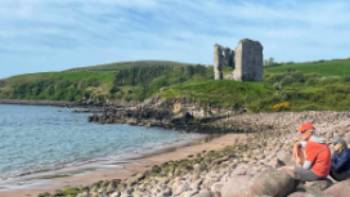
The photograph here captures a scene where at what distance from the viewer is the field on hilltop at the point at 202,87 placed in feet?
230

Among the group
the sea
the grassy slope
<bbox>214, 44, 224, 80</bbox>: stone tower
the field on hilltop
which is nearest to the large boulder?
the sea

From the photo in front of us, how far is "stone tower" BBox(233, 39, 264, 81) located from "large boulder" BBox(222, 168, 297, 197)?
3208 inches

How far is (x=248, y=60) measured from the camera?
303 feet

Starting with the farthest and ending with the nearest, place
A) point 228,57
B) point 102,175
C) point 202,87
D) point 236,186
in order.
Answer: point 228,57 < point 202,87 < point 102,175 < point 236,186

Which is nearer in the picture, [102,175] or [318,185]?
[318,185]

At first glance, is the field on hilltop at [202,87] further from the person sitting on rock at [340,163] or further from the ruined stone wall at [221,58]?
the person sitting on rock at [340,163]

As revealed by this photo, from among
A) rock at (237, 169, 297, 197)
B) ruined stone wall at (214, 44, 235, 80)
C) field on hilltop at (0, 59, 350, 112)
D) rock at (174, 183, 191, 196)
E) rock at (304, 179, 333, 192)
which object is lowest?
rock at (174, 183, 191, 196)

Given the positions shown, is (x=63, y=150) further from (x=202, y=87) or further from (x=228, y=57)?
(x=228, y=57)

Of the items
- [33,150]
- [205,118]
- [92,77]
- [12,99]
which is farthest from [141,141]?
[12,99]

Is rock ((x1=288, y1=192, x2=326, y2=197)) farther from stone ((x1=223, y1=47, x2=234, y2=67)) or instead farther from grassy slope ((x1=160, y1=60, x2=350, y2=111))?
stone ((x1=223, y1=47, x2=234, y2=67))

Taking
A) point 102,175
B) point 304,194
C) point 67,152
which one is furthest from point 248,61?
point 304,194

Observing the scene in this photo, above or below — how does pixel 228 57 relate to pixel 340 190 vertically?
above

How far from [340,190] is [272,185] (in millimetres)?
1231

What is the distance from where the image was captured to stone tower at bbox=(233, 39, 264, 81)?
300 ft
